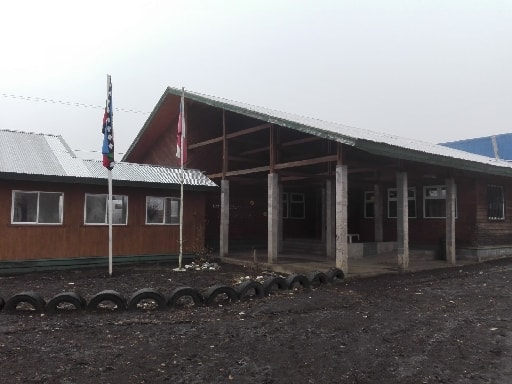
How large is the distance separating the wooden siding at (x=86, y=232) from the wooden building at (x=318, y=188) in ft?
4.19

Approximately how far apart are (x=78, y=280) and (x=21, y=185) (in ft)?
11.7

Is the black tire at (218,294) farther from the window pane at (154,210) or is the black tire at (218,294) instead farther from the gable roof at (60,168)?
the window pane at (154,210)

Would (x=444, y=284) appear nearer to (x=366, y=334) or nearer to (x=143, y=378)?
(x=366, y=334)

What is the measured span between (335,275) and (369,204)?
10078 mm

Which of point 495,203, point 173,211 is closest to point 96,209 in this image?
point 173,211

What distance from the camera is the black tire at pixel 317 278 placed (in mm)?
10438

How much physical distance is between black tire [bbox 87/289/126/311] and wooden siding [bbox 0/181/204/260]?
6336 millimetres

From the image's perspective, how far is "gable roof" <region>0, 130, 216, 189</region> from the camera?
42.2 feet

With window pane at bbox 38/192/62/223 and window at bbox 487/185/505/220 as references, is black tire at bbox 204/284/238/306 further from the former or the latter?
window at bbox 487/185/505/220

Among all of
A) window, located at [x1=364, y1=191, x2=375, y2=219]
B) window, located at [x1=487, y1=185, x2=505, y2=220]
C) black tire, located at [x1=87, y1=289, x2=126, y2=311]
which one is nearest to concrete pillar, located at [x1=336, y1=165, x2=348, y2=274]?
black tire, located at [x1=87, y1=289, x2=126, y2=311]

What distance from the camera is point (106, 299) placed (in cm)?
788

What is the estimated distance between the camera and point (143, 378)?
453 cm

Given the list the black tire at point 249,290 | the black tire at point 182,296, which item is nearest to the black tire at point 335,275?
the black tire at point 249,290

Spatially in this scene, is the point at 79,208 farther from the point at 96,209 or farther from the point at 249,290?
the point at 249,290
